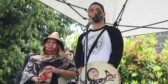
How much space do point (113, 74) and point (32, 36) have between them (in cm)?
1149

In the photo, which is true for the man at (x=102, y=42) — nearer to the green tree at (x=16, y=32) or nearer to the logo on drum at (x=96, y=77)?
the logo on drum at (x=96, y=77)

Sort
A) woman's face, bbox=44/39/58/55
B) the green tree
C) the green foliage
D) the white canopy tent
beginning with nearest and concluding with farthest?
woman's face, bbox=44/39/58/55 < the white canopy tent < the green foliage < the green tree

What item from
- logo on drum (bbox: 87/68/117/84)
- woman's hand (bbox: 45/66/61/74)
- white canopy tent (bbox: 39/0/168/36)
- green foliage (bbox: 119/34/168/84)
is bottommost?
logo on drum (bbox: 87/68/117/84)

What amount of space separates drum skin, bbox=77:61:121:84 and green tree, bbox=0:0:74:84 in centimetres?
950

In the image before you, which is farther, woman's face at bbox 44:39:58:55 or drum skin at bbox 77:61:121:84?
woman's face at bbox 44:39:58:55

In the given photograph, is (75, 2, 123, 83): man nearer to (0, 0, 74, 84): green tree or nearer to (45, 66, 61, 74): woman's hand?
(45, 66, 61, 74): woman's hand

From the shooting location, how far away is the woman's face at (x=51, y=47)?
4.21 meters

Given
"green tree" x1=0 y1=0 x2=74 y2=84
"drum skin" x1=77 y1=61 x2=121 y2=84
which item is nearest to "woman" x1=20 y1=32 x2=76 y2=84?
"drum skin" x1=77 y1=61 x2=121 y2=84

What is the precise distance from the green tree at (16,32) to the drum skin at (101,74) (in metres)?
9.50

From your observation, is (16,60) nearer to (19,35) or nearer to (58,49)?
(19,35)

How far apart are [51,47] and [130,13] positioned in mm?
1387

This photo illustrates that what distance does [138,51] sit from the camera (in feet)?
24.5

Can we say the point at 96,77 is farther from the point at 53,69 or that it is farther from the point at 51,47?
the point at 51,47

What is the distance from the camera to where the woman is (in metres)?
4.03
